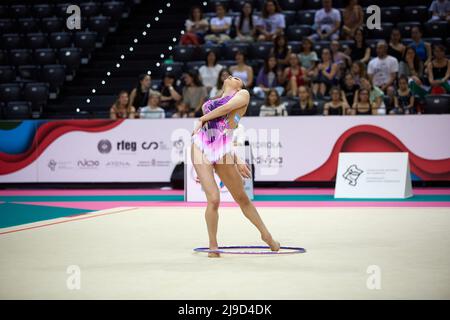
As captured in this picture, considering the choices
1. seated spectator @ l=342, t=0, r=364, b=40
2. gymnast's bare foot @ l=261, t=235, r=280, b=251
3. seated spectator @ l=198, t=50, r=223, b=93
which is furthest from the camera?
seated spectator @ l=342, t=0, r=364, b=40

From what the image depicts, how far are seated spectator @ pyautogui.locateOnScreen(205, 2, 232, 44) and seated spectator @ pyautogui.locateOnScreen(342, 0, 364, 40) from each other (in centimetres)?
287

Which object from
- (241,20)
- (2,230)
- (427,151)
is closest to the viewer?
(2,230)

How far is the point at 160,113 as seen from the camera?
1560 centimetres

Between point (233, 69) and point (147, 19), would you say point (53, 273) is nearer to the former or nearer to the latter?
point (233, 69)

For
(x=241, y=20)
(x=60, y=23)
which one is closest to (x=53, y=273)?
(x=241, y=20)

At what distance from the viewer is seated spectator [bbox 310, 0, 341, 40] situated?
17.4 m

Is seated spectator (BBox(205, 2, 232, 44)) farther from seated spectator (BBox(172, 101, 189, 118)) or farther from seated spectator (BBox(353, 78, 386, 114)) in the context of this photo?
seated spectator (BBox(353, 78, 386, 114))

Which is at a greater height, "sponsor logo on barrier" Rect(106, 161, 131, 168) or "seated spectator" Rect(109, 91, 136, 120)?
"seated spectator" Rect(109, 91, 136, 120)

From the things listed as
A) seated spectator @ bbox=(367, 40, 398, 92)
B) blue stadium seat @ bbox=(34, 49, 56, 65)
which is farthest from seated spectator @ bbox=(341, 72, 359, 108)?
blue stadium seat @ bbox=(34, 49, 56, 65)

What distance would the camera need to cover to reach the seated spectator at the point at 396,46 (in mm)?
16250

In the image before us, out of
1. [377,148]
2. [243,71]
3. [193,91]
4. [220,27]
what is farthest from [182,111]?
[377,148]

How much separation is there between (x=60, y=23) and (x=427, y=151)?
10.7m

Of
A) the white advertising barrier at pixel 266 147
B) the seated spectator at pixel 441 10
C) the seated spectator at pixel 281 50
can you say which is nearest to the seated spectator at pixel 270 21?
the seated spectator at pixel 281 50

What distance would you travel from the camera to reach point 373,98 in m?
15.3
